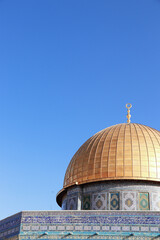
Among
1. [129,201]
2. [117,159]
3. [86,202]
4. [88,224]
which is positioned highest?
[117,159]

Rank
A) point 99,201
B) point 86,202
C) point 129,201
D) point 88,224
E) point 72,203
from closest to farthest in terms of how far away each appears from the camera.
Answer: point 88,224 → point 129,201 → point 99,201 → point 86,202 → point 72,203

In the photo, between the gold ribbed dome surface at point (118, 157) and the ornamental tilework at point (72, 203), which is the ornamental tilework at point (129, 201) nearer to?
the gold ribbed dome surface at point (118, 157)

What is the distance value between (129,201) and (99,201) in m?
1.07

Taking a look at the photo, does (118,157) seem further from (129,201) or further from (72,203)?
(72,203)

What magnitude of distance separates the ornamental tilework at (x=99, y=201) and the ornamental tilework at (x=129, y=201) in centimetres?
66

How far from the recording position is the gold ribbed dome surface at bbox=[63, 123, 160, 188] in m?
14.1

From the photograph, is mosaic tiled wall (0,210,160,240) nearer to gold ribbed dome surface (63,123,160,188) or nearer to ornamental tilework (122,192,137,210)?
ornamental tilework (122,192,137,210)

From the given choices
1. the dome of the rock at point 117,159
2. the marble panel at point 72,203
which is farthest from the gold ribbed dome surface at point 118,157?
the marble panel at point 72,203

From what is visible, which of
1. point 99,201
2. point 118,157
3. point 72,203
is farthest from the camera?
point 72,203

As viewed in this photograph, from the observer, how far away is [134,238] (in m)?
11.3

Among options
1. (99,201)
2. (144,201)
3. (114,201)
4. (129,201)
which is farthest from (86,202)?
(144,201)

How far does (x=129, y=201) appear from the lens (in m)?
13.7

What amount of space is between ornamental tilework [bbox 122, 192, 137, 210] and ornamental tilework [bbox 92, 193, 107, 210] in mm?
663

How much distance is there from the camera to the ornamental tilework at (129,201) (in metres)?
13.5
